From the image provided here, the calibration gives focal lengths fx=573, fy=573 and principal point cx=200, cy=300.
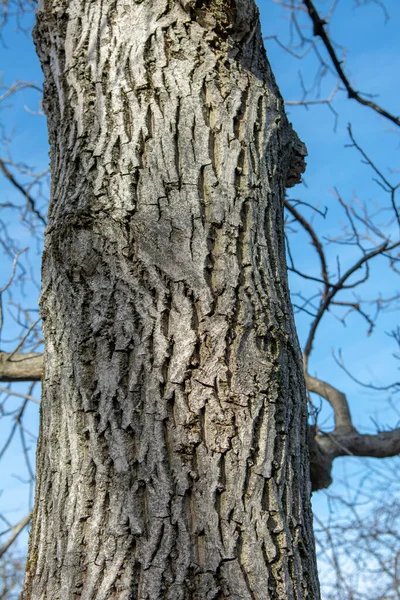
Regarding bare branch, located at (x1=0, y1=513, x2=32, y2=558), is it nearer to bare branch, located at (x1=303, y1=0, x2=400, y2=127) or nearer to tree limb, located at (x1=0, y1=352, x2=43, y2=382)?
tree limb, located at (x1=0, y1=352, x2=43, y2=382)

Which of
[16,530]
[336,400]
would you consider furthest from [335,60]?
[16,530]

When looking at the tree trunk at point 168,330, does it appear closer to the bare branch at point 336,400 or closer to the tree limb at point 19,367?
the tree limb at point 19,367

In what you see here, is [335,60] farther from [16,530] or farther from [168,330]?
[16,530]

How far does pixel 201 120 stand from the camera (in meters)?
1.53

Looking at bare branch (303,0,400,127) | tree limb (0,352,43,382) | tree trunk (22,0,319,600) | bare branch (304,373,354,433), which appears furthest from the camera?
bare branch (304,373,354,433)

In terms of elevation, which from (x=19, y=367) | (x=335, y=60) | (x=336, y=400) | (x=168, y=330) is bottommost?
(x=168, y=330)

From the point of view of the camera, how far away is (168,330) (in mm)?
1329

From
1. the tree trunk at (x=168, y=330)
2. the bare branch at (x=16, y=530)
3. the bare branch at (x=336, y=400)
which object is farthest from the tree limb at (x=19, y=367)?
the tree trunk at (x=168, y=330)

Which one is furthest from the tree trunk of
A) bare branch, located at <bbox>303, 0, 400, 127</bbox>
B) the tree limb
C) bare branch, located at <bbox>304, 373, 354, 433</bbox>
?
bare branch, located at <bbox>304, 373, 354, 433</bbox>

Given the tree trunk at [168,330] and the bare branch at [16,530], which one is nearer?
the tree trunk at [168,330]

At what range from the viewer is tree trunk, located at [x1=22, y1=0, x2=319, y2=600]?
121 cm

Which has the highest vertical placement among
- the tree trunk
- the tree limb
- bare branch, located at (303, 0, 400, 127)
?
bare branch, located at (303, 0, 400, 127)

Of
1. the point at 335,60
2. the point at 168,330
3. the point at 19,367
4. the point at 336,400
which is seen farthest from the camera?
the point at 336,400

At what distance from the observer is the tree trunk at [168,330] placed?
3.95ft
